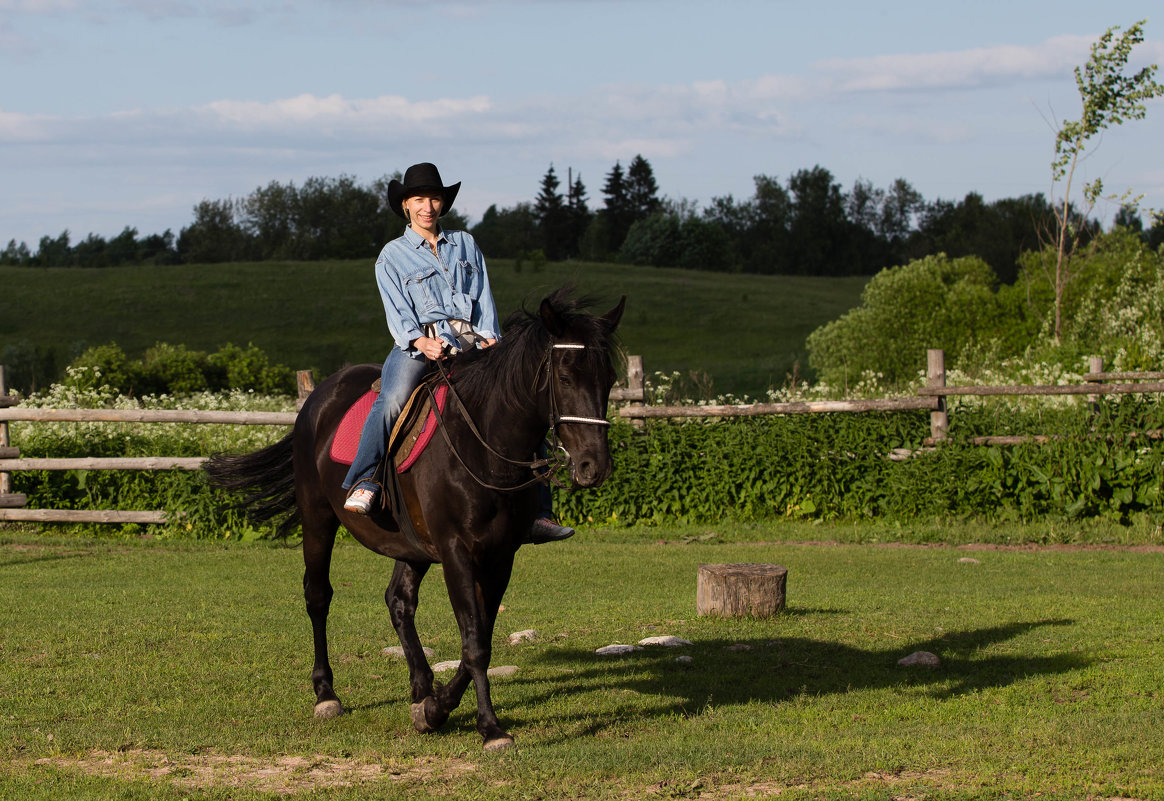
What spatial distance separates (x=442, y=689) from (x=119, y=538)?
9823 millimetres

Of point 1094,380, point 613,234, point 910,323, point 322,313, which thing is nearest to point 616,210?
point 613,234

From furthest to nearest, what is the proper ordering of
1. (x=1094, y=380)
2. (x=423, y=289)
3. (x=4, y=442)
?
(x=1094, y=380), (x=4, y=442), (x=423, y=289)

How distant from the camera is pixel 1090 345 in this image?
21.9 metres

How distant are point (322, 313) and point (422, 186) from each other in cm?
5344

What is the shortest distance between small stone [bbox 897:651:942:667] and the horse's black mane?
3.22 m

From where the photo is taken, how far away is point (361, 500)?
5.61 meters

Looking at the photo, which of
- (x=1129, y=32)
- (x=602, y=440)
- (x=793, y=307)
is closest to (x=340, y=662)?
(x=602, y=440)

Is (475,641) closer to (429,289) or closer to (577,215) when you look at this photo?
(429,289)

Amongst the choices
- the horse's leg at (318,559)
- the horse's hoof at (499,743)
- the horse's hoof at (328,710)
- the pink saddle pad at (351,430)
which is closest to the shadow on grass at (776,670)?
the horse's hoof at (499,743)

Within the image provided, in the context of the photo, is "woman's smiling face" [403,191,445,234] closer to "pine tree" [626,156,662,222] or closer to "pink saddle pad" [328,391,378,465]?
"pink saddle pad" [328,391,378,465]

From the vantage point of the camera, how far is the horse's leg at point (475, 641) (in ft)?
17.1

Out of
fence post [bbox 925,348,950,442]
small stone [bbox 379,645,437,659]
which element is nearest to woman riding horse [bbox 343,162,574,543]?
small stone [bbox 379,645,437,659]

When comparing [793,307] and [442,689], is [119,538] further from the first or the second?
[793,307]

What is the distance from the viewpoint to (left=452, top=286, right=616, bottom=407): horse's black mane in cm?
495
